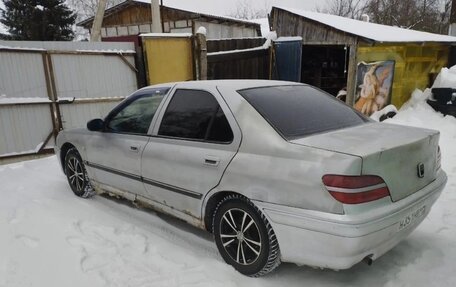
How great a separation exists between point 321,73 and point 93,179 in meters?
10.9

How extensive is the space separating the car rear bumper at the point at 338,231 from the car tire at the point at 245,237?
0.11m

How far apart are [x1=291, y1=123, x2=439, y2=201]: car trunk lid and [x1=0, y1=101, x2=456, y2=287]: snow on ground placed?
2.35ft

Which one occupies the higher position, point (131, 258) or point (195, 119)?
point (195, 119)

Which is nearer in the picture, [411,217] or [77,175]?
[411,217]

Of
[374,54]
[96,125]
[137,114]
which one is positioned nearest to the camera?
[137,114]

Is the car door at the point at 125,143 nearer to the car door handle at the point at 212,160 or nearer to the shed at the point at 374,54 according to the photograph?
the car door handle at the point at 212,160

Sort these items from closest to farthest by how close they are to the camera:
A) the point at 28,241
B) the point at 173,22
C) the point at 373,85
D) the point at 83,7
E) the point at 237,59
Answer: the point at 28,241
the point at 373,85
the point at 237,59
the point at 173,22
the point at 83,7

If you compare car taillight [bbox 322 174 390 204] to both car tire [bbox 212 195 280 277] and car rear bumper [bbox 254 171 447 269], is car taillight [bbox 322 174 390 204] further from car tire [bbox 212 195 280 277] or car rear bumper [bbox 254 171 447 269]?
car tire [bbox 212 195 280 277]

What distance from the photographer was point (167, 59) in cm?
825

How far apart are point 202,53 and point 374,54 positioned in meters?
4.37

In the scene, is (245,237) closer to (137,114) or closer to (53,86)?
(137,114)

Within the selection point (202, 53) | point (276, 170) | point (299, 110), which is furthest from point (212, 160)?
point (202, 53)

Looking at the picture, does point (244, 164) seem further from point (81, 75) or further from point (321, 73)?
point (321, 73)

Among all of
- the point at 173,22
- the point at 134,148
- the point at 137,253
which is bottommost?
the point at 137,253
